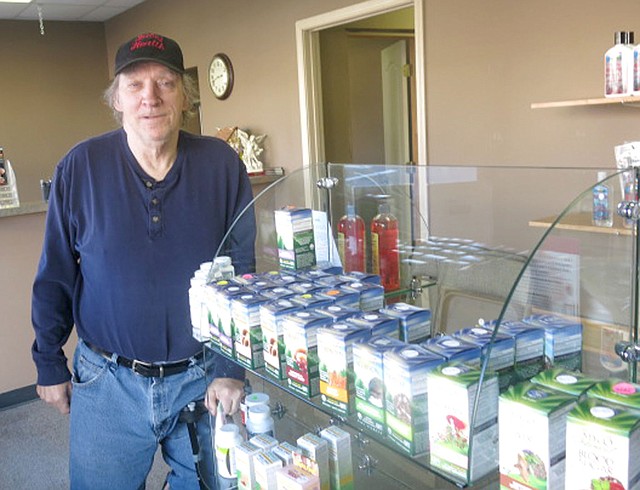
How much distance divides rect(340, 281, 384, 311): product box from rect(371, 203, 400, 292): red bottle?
0.13 meters

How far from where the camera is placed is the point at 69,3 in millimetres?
6512

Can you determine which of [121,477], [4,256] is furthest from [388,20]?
[121,477]

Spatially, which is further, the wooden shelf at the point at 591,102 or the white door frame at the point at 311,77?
the white door frame at the point at 311,77

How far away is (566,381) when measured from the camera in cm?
90

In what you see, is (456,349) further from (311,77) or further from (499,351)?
(311,77)

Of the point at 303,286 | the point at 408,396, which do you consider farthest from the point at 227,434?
the point at 408,396

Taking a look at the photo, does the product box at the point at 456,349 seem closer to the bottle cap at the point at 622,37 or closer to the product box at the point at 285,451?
the product box at the point at 285,451

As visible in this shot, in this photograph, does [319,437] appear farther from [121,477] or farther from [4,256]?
[4,256]

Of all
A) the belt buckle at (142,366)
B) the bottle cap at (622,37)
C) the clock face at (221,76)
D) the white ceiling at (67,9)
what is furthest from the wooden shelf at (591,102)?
the white ceiling at (67,9)

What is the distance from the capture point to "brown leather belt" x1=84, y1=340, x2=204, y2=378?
1.61 meters

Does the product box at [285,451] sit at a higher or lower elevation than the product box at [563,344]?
lower

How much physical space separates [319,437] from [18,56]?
727 cm

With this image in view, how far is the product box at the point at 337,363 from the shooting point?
1081 millimetres

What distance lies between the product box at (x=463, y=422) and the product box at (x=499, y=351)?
3 centimetres
